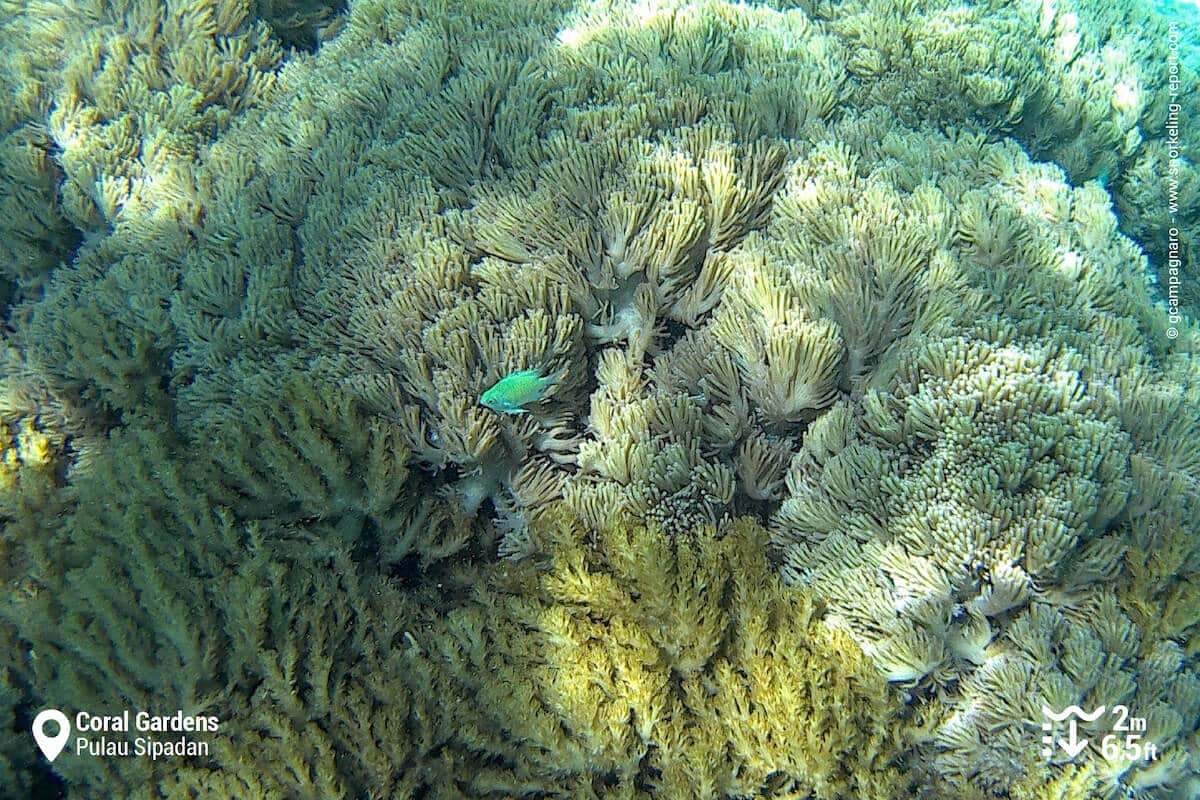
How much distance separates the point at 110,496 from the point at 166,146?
2167 mm

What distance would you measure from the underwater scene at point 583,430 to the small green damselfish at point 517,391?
0.09ft

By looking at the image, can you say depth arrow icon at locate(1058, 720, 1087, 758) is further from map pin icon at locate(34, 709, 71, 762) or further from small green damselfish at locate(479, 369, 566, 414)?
map pin icon at locate(34, 709, 71, 762)

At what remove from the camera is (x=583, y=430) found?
121 inches

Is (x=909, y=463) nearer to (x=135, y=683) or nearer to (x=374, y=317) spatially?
(x=374, y=317)

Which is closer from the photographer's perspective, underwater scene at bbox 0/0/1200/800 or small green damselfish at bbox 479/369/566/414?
underwater scene at bbox 0/0/1200/800

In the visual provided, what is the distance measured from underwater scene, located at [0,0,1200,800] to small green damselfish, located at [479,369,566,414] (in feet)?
0.09

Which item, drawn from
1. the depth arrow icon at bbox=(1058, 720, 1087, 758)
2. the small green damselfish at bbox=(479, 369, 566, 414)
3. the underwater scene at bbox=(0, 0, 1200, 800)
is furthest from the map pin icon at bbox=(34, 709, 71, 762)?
the depth arrow icon at bbox=(1058, 720, 1087, 758)

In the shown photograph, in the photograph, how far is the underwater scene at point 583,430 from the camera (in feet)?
7.86

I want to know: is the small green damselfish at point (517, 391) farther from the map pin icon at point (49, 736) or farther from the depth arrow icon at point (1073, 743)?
the depth arrow icon at point (1073, 743)

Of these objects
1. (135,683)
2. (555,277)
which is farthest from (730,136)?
(135,683)

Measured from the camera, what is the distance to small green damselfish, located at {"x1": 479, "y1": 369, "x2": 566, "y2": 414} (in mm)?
2678

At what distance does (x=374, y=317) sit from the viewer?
3.01m

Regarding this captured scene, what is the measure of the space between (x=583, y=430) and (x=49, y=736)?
8.33ft

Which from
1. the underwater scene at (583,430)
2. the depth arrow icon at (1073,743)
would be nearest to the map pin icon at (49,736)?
the underwater scene at (583,430)
